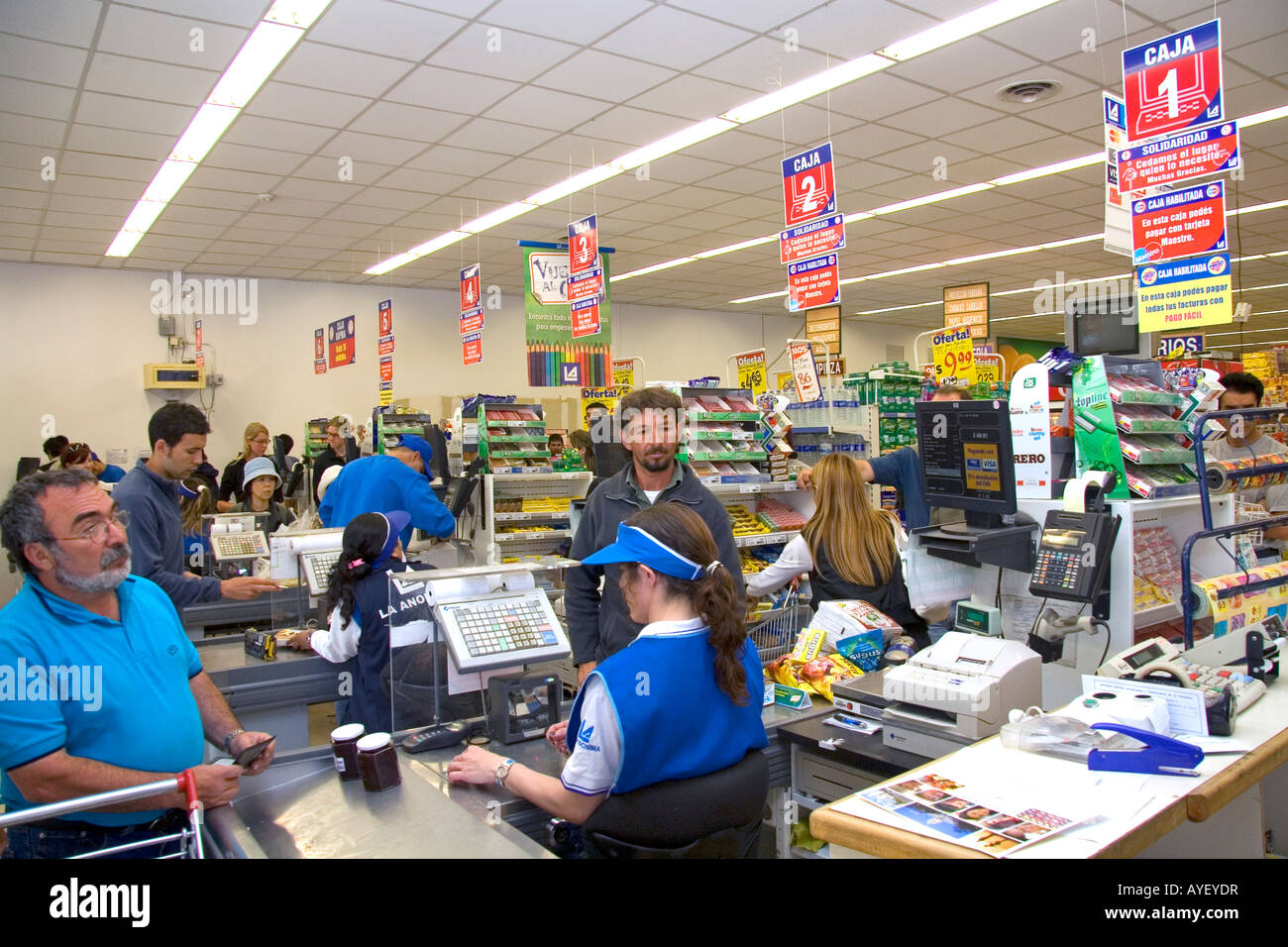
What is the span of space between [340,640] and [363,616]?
0.41 feet

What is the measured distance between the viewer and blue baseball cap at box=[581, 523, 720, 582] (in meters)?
2.11

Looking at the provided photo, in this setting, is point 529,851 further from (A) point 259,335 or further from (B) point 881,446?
(A) point 259,335

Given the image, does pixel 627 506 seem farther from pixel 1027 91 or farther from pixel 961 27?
pixel 1027 91

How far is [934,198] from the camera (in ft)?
33.1

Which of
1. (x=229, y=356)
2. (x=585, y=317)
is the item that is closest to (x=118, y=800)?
(x=585, y=317)

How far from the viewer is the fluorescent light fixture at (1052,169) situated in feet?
28.6

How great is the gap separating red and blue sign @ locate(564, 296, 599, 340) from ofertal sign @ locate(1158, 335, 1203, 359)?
22.6 feet

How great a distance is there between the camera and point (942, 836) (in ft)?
5.81

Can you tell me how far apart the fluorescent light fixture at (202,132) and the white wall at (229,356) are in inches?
213

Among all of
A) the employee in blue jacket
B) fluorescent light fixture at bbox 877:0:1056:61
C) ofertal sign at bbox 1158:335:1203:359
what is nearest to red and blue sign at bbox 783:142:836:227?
fluorescent light fixture at bbox 877:0:1056:61

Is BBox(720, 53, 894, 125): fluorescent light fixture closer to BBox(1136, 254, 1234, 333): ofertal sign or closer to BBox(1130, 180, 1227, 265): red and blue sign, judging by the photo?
BBox(1130, 180, 1227, 265): red and blue sign

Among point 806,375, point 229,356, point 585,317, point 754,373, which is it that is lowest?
point 806,375

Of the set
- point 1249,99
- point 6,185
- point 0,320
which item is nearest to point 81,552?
point 6,185
